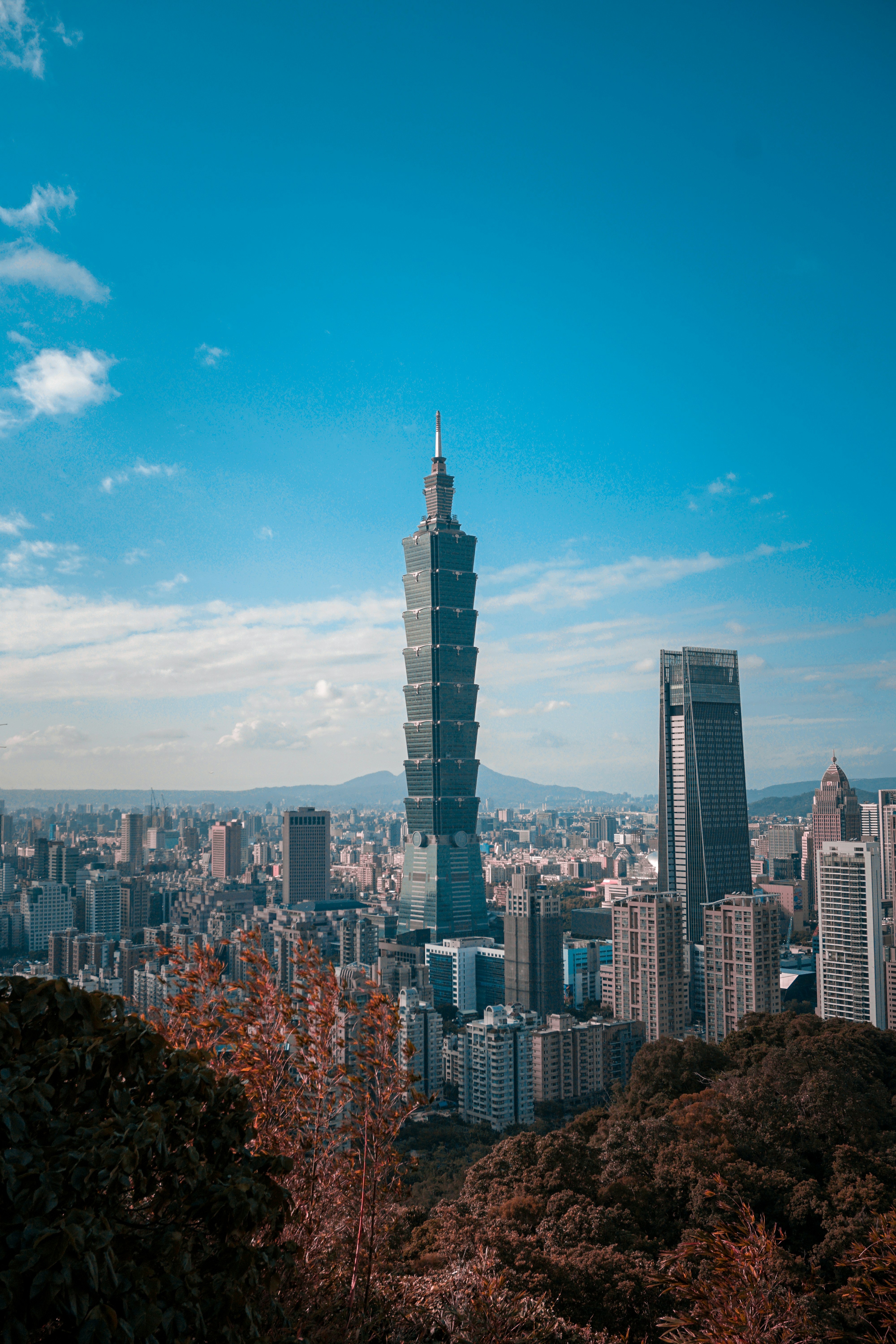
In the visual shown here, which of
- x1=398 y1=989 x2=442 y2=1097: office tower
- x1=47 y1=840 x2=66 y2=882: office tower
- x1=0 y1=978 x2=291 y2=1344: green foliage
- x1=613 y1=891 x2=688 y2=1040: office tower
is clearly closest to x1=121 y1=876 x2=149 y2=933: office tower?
x1=47 y1=840 x2=66 y2=882: office tower

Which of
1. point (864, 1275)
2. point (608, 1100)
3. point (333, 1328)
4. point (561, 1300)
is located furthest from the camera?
point (608, 1100)

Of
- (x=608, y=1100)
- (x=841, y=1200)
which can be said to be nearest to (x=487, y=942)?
(x=608, y=1100)

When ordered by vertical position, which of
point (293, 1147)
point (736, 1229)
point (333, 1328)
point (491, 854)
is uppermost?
point (293, 1147)

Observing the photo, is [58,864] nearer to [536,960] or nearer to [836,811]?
[536,960]

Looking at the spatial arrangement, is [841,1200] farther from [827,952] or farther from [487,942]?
[487,942]

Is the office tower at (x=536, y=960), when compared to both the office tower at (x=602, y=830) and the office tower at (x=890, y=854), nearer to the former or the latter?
the office tower at (x=890, y=854)

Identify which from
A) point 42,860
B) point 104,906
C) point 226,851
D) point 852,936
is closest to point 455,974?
point 852,936
